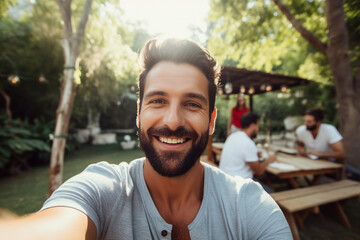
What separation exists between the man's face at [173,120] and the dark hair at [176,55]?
91mm

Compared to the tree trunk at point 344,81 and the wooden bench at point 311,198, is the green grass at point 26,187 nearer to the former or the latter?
the wooden bench at point 311,198

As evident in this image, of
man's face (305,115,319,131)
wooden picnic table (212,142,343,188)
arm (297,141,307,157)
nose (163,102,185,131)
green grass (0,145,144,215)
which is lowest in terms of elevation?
green grass (0,145,144,215)

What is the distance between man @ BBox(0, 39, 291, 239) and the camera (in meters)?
1.09

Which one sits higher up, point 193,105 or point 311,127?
point 193,105

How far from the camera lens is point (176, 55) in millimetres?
1439

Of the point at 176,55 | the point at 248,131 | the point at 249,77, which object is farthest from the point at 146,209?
the point at 249,77

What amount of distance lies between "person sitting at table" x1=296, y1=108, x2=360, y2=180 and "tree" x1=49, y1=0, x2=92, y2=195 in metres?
5.43

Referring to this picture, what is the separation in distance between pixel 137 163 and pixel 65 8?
3.93 m

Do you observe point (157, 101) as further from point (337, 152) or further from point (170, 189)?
point (337, 152)

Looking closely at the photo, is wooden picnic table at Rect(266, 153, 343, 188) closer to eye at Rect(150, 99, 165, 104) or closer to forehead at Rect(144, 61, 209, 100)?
forehead at Rect(144, 61, 209, 100)

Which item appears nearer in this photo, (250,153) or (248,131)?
Answer: (250,153)

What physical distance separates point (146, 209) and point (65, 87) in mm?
3557

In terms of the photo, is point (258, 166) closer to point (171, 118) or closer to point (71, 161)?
point (171, 118)

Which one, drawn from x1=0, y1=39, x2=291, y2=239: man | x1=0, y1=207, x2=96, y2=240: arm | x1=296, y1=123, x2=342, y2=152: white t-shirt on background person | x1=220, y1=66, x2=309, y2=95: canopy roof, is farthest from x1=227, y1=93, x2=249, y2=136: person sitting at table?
x1=0, y1=207, x2=96, y2=240: arm
